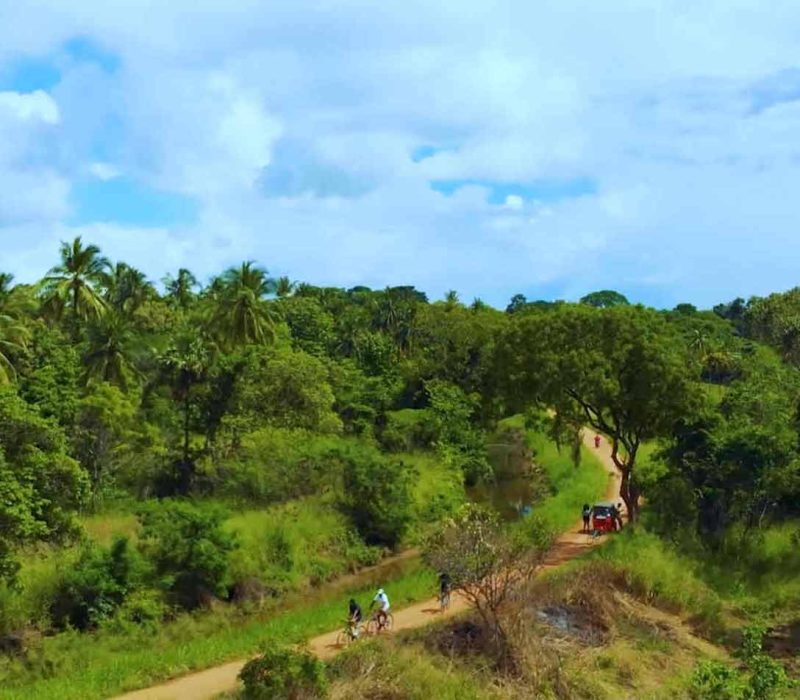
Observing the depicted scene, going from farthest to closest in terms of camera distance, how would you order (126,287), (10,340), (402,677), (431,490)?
(126,287) → (431,490) → (10,340) → (402,677)

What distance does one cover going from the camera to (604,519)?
36219 mm

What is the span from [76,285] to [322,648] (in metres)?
39.8

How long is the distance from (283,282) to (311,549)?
2355 inches

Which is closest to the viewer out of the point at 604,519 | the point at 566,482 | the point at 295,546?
Result: the point at 295,546

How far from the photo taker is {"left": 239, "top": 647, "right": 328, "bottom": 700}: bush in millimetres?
18062

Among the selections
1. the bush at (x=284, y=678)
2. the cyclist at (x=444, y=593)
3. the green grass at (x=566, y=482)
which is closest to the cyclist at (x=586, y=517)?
the green grass at (x=566, y=482)

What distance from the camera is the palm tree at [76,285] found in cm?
5638

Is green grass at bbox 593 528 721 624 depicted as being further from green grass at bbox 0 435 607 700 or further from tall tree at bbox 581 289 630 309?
tall tree at bbox 581 289 630 309

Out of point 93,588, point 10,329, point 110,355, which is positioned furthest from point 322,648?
point 110,355

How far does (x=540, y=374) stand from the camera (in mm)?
30609

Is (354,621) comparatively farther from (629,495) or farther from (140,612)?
(629,495)

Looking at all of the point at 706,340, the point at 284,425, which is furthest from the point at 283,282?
the point at 284,425

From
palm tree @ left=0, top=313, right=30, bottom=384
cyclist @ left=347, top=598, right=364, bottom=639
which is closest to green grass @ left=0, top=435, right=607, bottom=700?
cyclist @ left=347, top=598, right=364, bottom=639

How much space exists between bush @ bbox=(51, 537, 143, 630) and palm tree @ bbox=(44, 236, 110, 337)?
31.1 m
